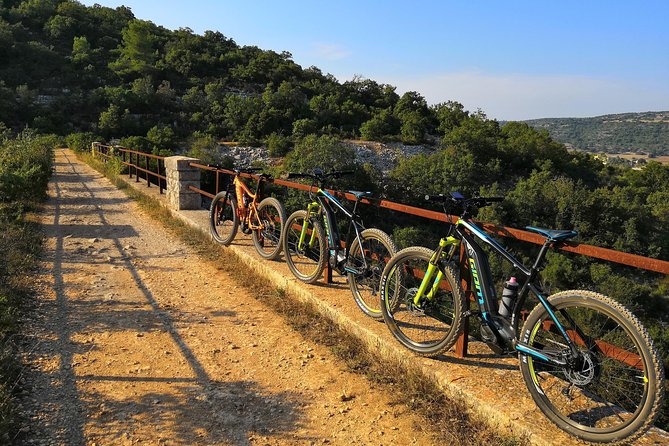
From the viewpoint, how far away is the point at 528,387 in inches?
97.9

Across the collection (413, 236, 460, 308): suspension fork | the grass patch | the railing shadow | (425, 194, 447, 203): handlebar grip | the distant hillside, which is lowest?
the railing shadow

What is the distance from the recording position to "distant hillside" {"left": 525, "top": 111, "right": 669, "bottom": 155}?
135 m

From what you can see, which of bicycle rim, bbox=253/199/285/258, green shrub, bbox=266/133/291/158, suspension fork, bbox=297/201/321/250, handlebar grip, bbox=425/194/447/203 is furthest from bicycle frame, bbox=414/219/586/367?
green shrub, bbox=266/133/291/158

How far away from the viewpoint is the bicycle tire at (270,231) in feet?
17.9

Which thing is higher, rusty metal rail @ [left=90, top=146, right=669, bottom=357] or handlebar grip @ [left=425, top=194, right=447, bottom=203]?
handlebar grip @ [left=425, top=194, right=447, bottom=203]

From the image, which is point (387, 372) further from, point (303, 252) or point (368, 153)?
point (368, 153)

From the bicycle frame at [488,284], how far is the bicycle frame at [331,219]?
3.31ft

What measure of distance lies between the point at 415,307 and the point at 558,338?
1036 millimetres

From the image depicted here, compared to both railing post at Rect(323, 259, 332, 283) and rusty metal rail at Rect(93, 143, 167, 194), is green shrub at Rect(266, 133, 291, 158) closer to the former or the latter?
rusty metal rail at Rect(93, 143, 167, 194)

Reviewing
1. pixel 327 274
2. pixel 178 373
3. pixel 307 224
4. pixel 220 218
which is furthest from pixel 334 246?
pixel 220 218

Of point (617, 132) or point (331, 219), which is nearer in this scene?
point (331, 219)

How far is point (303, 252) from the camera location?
16.1 feet

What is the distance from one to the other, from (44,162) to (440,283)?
45.8 ft

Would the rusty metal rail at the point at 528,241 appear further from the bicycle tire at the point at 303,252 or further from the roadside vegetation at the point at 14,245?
the roadside vegetation at the point at 14,245
